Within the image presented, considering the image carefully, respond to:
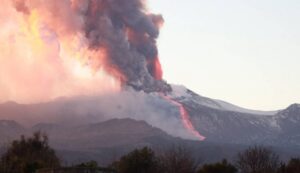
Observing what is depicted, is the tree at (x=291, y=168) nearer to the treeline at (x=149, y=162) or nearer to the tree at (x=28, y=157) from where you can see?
the treeline at (x=149, y=162)

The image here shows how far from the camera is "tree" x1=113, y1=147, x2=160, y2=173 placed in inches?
4409

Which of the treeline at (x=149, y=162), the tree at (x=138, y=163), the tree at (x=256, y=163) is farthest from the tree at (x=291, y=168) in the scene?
the tree at (x=138, y=163)

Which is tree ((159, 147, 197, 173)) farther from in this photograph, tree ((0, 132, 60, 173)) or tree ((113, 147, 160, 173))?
tree ((0, 132, 60, 173))

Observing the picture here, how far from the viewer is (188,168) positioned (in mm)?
110312

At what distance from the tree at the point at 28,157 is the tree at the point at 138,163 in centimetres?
1025

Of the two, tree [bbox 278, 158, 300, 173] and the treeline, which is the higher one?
the treeline

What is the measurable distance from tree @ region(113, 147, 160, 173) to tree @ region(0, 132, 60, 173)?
10253 mm

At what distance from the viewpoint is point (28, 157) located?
110625 mm

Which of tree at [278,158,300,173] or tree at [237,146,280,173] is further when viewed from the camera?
tree at [237,146,280,173]

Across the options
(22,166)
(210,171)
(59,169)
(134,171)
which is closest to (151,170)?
(134,171)

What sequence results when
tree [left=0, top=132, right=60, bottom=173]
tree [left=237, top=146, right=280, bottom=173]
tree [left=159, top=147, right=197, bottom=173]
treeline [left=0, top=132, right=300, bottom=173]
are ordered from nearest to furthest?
tree [left=0, top=132, right=60, bottom=173] → treeline [left=0, top=132, right=300, bottom=173] → tree [left=237, top=146, right=280, bottom=173] → tree [left=159, top=147, right=197, bottom=173]

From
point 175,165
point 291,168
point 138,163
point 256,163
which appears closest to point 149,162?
point 138,163

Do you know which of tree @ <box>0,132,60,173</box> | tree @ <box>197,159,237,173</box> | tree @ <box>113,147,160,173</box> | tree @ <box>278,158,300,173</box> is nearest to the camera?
tree @ <box>0,132,60,173</box>

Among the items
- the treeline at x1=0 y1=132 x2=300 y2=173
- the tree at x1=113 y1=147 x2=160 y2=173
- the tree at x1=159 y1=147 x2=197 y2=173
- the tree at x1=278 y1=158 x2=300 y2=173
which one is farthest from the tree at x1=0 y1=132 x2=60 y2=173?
the tree at x1=278 y1=158 x2=300 y2=173
